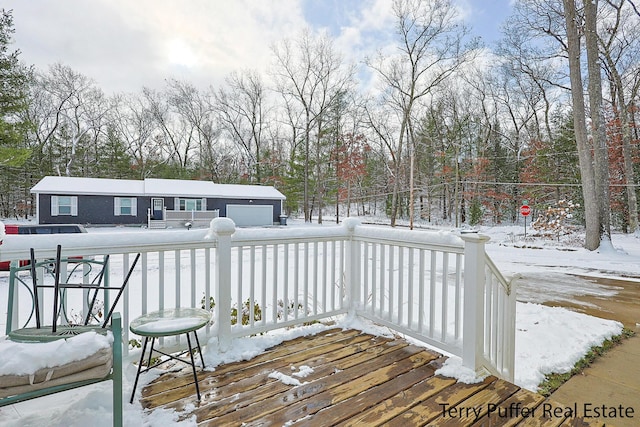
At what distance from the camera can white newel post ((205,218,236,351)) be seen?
2461mm

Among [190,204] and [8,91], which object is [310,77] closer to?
[190,204]

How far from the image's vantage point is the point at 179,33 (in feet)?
28.7

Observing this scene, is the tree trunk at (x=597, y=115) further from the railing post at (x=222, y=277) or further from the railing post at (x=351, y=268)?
the railing post at (x=222, y=277)

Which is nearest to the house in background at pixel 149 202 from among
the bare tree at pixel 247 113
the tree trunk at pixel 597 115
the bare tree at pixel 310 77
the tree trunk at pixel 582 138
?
the bare tree at pixel 310 77

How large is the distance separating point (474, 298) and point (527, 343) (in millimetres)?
1645

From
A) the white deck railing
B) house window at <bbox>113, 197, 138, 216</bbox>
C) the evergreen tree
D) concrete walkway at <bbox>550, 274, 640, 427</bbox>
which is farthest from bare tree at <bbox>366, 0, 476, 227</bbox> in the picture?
the evergreen tree

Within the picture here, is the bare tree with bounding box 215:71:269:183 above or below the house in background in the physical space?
above

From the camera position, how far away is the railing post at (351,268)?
3.16m

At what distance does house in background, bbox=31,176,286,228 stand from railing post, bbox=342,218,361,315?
1562 cm

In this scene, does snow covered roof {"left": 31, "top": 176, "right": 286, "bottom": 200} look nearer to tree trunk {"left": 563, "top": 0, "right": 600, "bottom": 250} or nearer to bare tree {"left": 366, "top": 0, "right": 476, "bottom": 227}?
bare tree {"left": 366, "top": 0, "right": 476, "bottom": 227}

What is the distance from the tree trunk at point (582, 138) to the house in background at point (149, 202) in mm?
14820

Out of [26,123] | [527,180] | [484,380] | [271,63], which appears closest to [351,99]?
[271,63]

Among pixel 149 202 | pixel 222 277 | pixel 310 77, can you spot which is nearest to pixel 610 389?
pixel 222 277

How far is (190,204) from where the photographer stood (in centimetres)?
1869
